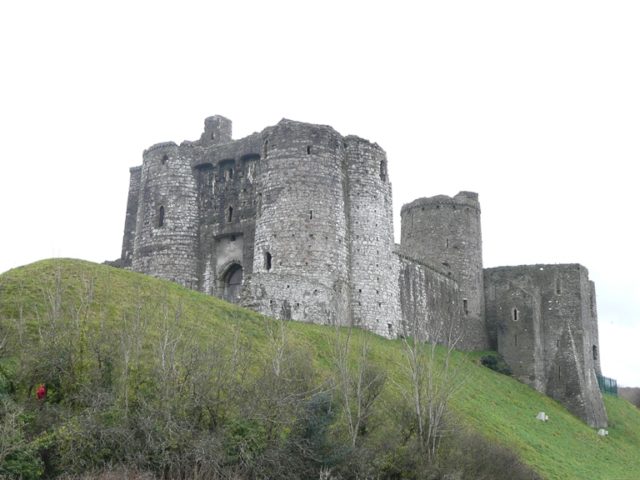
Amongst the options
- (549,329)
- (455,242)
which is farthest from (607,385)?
(455,242)

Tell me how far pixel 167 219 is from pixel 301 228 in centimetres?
752

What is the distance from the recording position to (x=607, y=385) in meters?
56.2

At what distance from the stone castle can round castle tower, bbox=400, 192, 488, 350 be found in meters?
1.03

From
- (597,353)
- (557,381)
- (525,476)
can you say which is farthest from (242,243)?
(597,353)

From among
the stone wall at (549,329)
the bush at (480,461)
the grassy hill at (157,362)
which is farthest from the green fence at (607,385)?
the bush at (480,461)

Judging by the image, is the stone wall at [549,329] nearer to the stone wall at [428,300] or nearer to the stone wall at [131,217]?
the stone wall at [428,300]

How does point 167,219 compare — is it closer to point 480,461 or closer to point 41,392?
point 41,392

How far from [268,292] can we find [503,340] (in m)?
20.1

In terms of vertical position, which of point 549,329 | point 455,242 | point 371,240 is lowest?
point 549,329

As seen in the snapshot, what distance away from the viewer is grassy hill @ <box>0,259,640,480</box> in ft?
68.8

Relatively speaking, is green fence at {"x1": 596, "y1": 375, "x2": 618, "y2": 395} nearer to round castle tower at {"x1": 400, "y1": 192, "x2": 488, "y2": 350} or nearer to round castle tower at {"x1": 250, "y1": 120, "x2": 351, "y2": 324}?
round castle tower at {"x1": 400, "y1": 192, "x2": 488, "y2": 350}

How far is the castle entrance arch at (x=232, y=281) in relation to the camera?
127 ft

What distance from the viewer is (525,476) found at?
87.2ft

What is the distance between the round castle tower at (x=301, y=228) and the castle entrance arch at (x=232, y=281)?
2849mm
